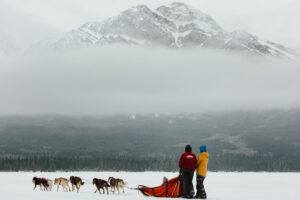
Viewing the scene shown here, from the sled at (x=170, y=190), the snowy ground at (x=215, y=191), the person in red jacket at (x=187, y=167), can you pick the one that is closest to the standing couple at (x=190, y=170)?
the person in red jacket at (x=187, y=167)

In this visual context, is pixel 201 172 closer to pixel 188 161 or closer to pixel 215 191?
pixel 188 161

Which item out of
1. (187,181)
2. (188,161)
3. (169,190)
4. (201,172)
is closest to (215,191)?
(169,190)

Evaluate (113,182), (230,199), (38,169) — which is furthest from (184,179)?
(38,169)

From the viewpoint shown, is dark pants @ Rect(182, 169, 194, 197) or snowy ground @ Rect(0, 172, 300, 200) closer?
dark pants @ Rect(182, 169, 194, 197)

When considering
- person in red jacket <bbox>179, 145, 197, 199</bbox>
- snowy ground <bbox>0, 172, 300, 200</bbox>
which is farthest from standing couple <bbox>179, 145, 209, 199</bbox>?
snowy ground <bbox>0, 172, 300, 200</bbox>

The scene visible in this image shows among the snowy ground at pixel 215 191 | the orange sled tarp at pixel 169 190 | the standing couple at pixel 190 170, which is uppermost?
the standing couple at pixel 190 170

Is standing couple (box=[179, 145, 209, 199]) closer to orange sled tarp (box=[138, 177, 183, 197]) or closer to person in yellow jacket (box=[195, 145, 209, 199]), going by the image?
person in yellow jacket (box=[195, 145, 209, 199])

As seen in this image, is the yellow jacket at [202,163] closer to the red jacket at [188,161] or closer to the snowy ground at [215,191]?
the red jacket at [188,161]

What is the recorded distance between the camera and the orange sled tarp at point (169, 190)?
2821 cm

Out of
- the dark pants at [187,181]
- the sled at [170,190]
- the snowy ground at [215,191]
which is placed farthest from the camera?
the sled at [170,190]

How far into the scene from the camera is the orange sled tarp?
2821 centimetres

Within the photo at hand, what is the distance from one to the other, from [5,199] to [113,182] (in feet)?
Result: 36.2

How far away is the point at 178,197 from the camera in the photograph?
28.2 metres

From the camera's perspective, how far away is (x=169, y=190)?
28656 mm
